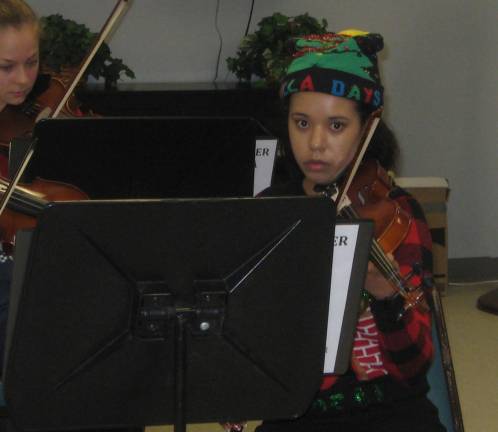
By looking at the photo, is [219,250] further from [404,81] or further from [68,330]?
[404,81]

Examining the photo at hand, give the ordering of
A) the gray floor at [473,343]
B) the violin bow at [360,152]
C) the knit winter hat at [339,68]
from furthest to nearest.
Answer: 1. the gray floor at [473,343]
2. the knit winter hat at [339,68]
3. the violin bow at [360,152]

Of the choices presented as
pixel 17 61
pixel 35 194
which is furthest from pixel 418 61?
pixel 35 194

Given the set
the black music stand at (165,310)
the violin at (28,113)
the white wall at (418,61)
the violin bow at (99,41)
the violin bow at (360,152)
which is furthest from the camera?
the white wall at (418,61)

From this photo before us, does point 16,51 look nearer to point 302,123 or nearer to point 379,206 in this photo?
point 302,123

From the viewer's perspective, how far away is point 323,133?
1.50m

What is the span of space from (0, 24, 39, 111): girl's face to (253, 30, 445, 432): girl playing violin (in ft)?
2.12

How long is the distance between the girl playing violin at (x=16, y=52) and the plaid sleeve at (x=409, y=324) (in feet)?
2.84

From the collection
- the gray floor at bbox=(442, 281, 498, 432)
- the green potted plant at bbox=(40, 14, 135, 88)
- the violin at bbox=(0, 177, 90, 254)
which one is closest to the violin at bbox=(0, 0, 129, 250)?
the violin at bbox=(0, 177, 90, 254)

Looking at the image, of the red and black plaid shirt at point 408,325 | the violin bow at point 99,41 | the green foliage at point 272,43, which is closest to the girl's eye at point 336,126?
the red and black plaid shirt at point 408,325

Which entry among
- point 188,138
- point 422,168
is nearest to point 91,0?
point 422,168

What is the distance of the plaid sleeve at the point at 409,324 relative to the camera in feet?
4.51

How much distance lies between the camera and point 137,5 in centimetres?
309

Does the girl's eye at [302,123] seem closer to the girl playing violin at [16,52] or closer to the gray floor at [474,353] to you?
the girl playing violin at [16,52]

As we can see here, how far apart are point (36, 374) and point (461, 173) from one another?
254 centimetres
